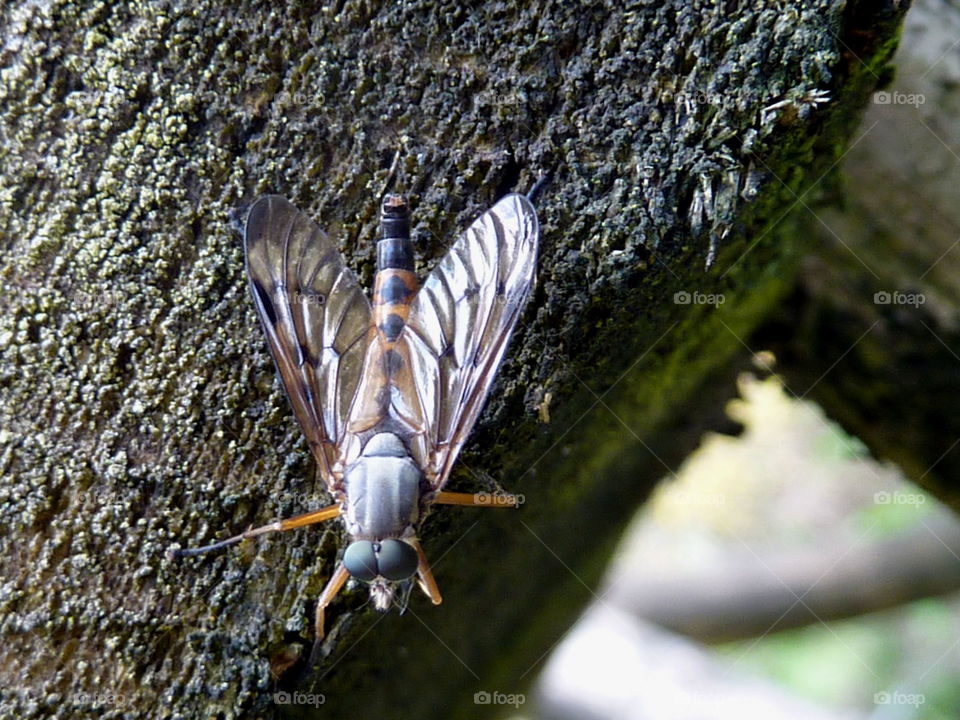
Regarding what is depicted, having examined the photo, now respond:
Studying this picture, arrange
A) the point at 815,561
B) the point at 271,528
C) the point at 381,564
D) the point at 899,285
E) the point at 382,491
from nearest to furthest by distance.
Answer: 1. the point at 271,528
2. the point at 381,564
3. the point at 382,491
4. the point at 899,285
5. the point at 815,561

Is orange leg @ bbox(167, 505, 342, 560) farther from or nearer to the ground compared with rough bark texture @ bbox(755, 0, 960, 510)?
nearer to the ground

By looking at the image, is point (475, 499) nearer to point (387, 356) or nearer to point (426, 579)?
point (426, 579)

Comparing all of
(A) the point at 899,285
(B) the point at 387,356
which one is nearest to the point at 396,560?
(B) the point at 387,356

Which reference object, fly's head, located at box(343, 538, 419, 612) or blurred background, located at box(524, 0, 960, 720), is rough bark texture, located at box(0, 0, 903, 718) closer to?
fly's head, located at box(343, 538, 419, 612)

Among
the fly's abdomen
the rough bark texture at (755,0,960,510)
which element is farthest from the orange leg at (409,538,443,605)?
the rough bark texture at (755,0,960,510)

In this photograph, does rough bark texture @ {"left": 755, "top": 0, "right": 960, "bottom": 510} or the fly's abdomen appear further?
rough bark texture @ {"left": 755, "top": 0, "right": 960, "bottom": 510}

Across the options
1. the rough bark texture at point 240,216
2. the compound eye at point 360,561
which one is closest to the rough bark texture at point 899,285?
the rough bark texture at point 240,216
